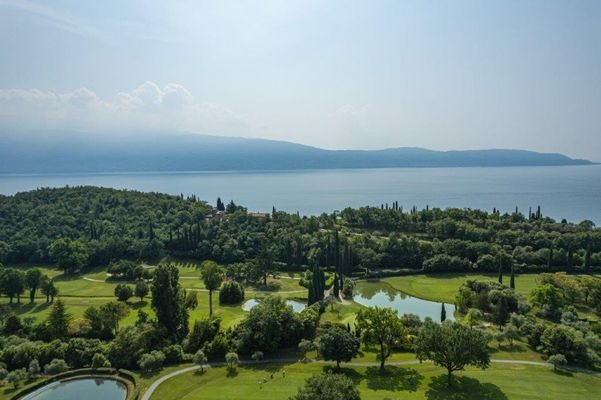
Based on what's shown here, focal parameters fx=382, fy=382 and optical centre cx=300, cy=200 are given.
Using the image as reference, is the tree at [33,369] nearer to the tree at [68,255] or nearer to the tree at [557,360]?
the tree at [68,255]

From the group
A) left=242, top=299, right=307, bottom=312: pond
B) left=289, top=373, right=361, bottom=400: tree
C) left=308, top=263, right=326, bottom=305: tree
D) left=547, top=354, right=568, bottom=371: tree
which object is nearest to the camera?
left=289, top=373, right=361, bottom=400: tree

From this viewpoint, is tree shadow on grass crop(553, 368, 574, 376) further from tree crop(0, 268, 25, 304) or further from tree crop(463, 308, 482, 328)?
tree crop(0, 268, 25, 304)

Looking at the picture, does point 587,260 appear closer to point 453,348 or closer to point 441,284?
point 441,284

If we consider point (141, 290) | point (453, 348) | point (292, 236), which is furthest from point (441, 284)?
point (141, 290)

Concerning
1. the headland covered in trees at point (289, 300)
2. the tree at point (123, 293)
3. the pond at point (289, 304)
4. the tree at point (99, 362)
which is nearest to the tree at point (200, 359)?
the headland covered in trees at point (289, 300)

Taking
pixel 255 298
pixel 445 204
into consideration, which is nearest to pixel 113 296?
pixel 255 298

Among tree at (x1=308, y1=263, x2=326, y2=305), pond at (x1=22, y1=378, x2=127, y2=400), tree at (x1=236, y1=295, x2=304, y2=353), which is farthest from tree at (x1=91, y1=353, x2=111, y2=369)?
tree at (x1=308, y1=263, x2=326, y2=305)
